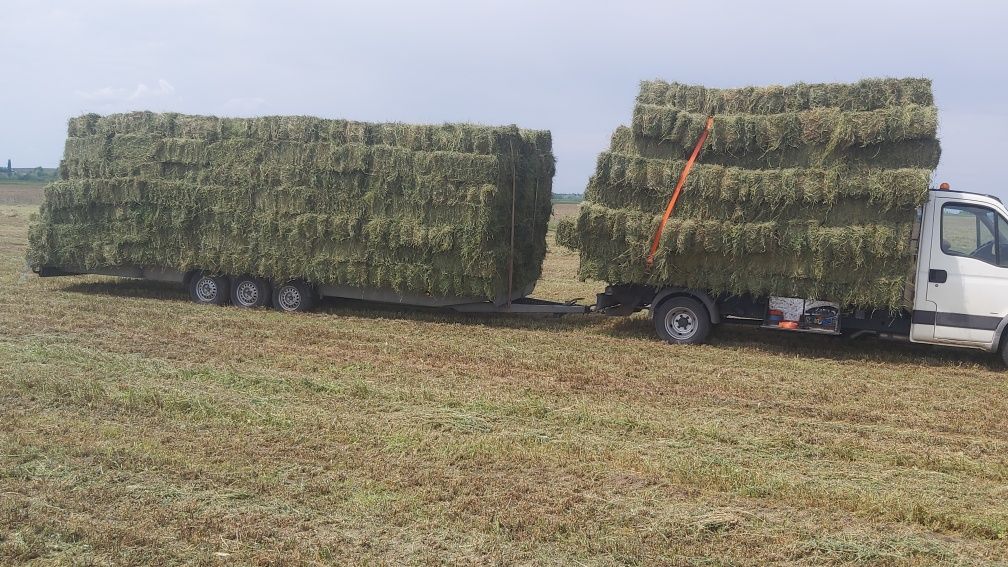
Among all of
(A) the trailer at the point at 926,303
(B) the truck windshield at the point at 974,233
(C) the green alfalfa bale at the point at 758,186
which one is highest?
(C) the green alfalfa bale at the point at 758,186

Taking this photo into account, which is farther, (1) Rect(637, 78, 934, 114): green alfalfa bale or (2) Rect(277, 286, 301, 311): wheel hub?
(2) Rect(277, 286, 301, 311): wheel hub

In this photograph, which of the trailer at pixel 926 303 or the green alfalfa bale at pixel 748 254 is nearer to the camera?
the trailer at pixel 926 303

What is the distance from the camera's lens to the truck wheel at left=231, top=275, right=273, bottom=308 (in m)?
14.2

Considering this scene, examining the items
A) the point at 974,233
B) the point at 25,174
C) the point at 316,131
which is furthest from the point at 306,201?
the point at 25,174

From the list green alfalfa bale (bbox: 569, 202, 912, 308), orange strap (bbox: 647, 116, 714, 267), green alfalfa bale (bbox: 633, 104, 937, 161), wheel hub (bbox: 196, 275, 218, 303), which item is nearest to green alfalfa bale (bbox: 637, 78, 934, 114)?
green alfalfa bale (bbox: 633, 104, 937, 161)

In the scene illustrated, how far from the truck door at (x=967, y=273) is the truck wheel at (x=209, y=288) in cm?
1087

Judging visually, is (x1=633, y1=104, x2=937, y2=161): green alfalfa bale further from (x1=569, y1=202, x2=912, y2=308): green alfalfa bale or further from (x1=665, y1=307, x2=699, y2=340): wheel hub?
(x1=665, y1=307, x2=699, y2=340): wheel hub

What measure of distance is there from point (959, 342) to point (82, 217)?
14.2m

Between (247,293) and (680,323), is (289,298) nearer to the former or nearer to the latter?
(247,293)

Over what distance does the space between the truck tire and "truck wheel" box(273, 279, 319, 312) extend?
3.09 ft

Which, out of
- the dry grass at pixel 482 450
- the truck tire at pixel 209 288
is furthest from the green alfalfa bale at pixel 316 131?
the dry grass at pixel 482 450

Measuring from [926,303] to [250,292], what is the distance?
10.5 meters

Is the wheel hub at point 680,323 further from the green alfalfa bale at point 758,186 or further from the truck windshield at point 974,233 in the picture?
the truck windshield at point 974,233

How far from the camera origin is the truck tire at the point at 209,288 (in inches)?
565
